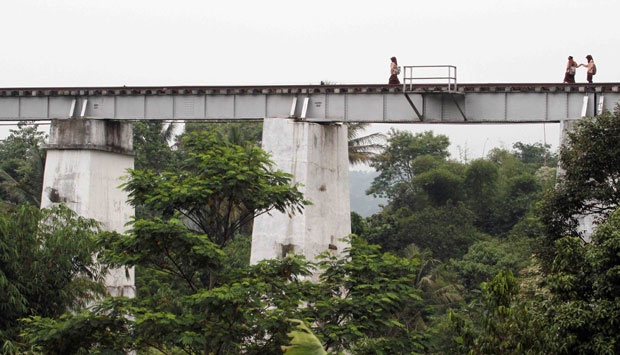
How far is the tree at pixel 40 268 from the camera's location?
26484mm

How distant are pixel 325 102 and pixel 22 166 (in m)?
30.4

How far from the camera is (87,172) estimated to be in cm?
3291

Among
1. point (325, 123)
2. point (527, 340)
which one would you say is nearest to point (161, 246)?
point (527, 340)

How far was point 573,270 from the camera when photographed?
693 inches

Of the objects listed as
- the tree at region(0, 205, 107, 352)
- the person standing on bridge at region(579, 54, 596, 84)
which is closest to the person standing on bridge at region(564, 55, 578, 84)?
the person standing on bridge at region(579, 54, 596, 84)

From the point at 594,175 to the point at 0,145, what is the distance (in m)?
48.7

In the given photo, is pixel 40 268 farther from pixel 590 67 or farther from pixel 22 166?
pixel 22 166

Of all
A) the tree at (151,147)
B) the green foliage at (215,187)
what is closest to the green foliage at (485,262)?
the tree at (151,147)

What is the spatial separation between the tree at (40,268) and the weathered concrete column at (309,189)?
4.51 m

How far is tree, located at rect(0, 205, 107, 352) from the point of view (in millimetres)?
26484

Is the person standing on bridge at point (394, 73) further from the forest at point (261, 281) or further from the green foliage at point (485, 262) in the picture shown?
the green foliage at point (485, 262)

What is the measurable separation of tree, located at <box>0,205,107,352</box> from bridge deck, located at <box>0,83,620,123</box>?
17.7 ft

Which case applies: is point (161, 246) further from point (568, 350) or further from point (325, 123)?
point (325, 123)

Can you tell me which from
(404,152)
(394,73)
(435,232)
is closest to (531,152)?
(404,152)
